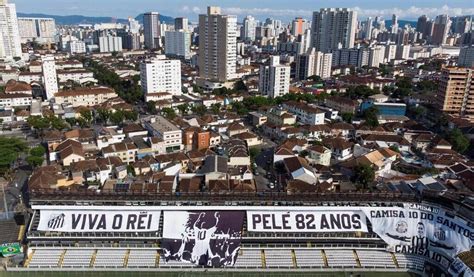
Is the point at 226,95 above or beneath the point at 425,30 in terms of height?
beneath

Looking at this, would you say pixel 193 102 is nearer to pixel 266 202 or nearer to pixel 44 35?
pixel 266 202

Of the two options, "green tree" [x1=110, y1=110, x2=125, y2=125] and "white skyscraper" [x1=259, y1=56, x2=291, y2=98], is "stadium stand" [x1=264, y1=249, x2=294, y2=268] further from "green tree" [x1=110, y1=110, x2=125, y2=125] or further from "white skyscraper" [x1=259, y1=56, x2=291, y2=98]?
"white skyscraper" [x1=259, y1=56, x2=291, y2=98]

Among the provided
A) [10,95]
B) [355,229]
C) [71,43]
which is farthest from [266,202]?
[71,43]

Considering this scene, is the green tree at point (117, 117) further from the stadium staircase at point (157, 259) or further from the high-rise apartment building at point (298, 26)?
the high-rise apartment building at point (298, 26)

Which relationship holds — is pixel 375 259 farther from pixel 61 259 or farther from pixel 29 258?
pixel 29 258

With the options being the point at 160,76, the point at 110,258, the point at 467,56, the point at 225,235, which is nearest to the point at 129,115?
the point at 160,76

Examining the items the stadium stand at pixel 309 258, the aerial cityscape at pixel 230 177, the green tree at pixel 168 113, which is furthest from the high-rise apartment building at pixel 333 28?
the stadium stand at pixel 309 258
